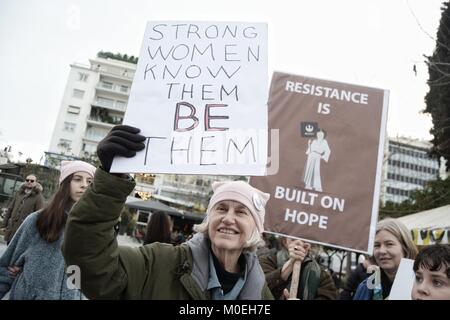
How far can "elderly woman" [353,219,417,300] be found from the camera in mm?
2580

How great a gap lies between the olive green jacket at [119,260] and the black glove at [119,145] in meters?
0.06

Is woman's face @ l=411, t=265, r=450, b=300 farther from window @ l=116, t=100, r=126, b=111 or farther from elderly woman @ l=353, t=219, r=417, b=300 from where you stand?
window @ l=116, t=100, r=126, b=111

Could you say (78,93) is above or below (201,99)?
above

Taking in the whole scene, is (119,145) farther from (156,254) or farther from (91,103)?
(91,103)

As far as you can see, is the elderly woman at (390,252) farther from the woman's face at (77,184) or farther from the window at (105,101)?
the window at (105,101)

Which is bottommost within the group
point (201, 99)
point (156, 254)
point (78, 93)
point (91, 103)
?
point (156, 254)

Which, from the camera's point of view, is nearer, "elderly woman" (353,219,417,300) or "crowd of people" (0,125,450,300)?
"crowd of people" (0,125,450,300)

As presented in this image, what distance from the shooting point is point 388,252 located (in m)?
2.61

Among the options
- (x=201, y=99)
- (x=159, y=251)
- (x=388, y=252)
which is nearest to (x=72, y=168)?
(x=159, y=251)

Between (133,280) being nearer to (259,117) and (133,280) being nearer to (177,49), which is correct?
(259,117)

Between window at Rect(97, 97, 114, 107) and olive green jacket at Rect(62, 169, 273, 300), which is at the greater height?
window at Rect(97, 97, 114, 107)

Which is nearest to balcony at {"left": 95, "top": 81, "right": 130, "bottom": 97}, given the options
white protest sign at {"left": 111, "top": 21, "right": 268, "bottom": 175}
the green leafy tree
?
the green leafy tree

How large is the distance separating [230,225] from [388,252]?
4.94 ft

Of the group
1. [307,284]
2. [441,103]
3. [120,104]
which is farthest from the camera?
[120,104]
